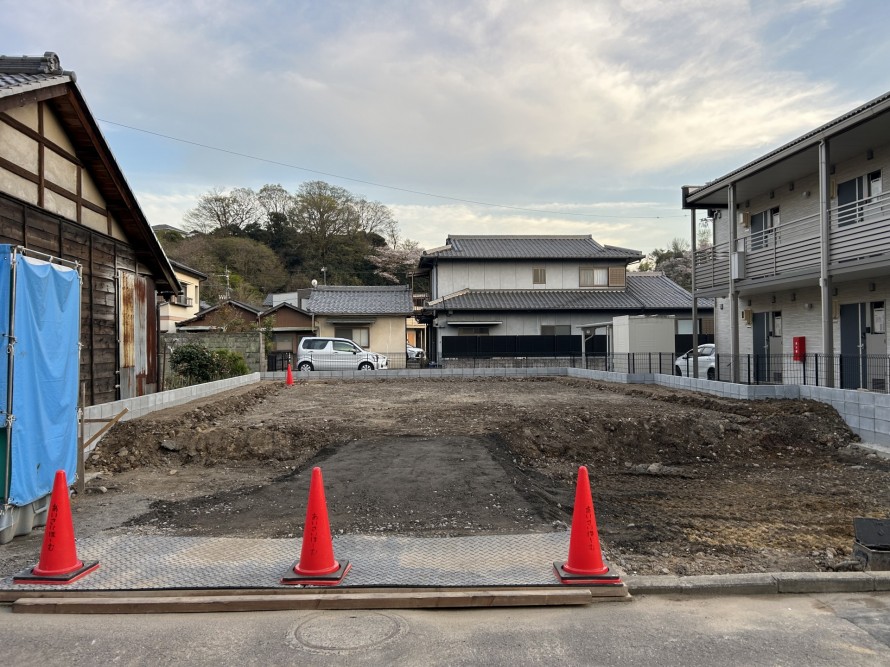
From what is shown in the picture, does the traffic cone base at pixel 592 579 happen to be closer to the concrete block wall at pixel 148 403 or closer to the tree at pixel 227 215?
the concrete block wall at pixel 148 403

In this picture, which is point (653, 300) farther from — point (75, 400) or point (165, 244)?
point (165, 244)

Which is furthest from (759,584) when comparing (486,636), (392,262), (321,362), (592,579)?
(392,262)

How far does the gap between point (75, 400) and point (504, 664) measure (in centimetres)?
542

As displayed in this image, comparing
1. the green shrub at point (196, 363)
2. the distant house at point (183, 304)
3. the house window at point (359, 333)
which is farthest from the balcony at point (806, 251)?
the distant house at point (183, 304)

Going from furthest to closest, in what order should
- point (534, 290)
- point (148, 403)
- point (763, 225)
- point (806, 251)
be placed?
point (534, 290), point (763, 225), point (806, 251), point (148, 403)

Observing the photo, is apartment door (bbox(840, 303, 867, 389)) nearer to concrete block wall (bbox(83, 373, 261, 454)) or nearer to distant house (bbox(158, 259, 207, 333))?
concrete block wall (bbox(83, 373, 261, 454))

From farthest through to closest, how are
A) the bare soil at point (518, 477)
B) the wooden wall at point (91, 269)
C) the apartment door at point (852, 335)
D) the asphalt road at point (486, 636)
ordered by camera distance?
the apartment door at point (852, 335) → the wooden wall at point (91, 269) → the bare soil at point (518, 477) → the asphalt road at point (486, 636)

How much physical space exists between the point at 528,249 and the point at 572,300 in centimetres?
404

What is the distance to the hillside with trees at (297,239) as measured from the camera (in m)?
48.2

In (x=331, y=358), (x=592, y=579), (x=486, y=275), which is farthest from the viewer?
(x=486, y=275)

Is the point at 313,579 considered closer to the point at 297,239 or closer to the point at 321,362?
the point at 321,362

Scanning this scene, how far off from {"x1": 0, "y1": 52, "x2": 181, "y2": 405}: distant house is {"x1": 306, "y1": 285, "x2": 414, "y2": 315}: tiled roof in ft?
62.0

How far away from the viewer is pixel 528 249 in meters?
35.2

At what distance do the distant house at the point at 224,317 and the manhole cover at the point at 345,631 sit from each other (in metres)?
27.7
